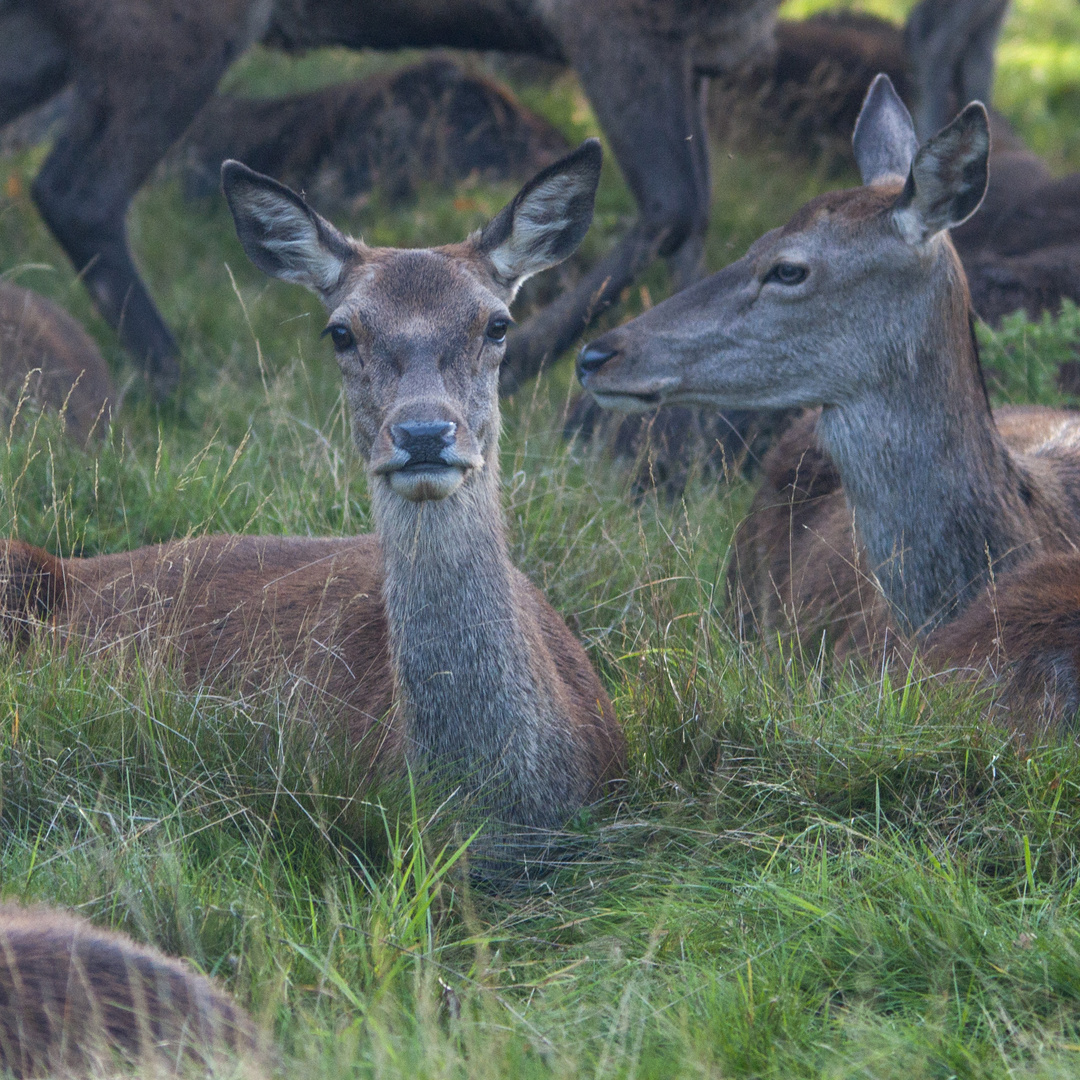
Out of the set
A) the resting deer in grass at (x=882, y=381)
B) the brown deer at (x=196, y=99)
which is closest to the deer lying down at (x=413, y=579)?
Answer: the resting deer in grass at (x=882, y=381)

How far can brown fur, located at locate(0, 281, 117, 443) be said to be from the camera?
6.79m

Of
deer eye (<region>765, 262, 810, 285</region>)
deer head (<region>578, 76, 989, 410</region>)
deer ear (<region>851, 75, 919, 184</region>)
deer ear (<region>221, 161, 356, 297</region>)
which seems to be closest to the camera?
deer ear (<region>221, 161, 356, 297</region>)

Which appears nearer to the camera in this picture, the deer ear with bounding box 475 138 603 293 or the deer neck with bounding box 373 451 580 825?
the deer neck with bounding box 373 451 580 825

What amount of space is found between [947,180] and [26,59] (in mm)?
5149

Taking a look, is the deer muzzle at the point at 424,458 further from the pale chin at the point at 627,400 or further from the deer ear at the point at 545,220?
the pale chin at the point at 627,400

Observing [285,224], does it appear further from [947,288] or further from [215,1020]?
[215,1020]

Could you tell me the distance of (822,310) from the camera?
5062 millimetres

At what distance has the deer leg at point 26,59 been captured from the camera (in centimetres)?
774

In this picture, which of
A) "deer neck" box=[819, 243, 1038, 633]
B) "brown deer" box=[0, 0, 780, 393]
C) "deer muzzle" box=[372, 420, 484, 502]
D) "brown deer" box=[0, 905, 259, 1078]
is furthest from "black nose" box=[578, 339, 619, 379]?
"brown deer" box=[0, 905, 259, 1078]

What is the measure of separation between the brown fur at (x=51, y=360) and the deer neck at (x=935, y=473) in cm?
343

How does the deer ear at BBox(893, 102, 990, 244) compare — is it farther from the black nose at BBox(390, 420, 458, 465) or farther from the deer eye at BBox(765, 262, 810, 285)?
the black nose at BBox(390, 420, 458, 465)

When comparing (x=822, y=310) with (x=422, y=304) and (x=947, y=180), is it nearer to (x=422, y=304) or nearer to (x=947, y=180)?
(x=947, y=180)

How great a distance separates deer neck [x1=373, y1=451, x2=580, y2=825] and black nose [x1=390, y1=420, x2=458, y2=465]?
0.93ft

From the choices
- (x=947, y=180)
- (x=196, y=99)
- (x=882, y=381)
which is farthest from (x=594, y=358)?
(x=196, y=99)
